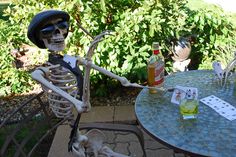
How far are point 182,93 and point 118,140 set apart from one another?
1278mm

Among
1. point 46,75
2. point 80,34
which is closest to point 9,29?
point 80,34

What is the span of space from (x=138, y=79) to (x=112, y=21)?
2.29 ft

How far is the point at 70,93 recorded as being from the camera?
190 centimetres

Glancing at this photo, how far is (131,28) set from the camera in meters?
3.42

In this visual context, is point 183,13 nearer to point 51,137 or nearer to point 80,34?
point 80,34

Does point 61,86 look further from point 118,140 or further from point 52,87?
point 118,140

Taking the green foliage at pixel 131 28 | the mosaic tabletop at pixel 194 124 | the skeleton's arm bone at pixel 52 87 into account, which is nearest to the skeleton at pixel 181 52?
the green foliage at pixel 131 28

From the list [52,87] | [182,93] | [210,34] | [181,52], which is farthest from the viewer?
[210,34]

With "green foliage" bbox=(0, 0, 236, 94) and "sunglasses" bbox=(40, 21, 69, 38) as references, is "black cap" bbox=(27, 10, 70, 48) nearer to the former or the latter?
"sunglasses" bbox=(40, 21, 69, 38)

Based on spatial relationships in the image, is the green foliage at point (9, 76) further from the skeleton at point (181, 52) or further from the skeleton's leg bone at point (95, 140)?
the skeleton's leg bone at point (95, 140)

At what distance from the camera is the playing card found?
1.95 m

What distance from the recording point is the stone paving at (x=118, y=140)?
9.80ft

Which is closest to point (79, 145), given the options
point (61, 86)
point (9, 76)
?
point (61, 86)

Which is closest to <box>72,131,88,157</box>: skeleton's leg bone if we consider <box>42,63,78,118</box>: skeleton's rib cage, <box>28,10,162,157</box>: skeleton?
<box>28,10,162,157</box>: skeleton
